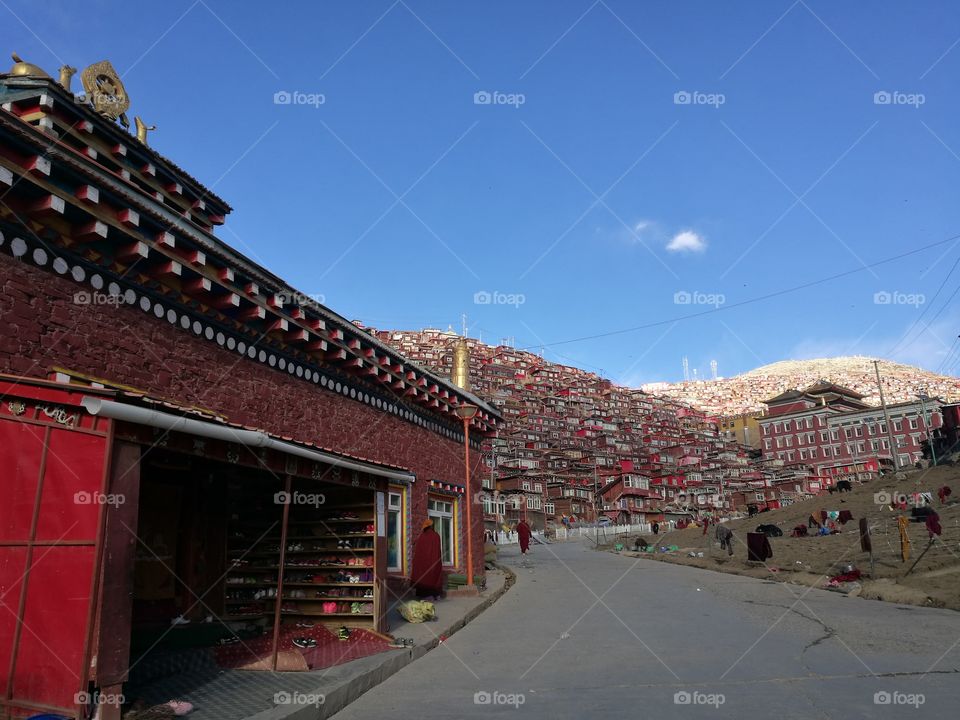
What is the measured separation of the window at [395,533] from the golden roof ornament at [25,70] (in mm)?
12351

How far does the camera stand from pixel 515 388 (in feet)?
469

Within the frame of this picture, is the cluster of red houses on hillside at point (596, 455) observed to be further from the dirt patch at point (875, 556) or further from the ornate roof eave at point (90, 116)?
the ornate roof eave at point (90, 116)

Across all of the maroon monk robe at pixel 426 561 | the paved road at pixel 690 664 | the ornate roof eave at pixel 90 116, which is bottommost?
the paved road at pixel 690 664

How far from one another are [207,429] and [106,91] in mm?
13973

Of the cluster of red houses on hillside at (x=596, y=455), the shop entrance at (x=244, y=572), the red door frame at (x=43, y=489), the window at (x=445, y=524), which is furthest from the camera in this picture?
the cluster of red houses on hillside at (x=596, y=455)

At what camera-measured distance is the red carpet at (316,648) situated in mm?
8789

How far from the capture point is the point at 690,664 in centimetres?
887

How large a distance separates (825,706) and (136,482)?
6857mm

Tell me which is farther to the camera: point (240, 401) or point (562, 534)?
point (562, 534)

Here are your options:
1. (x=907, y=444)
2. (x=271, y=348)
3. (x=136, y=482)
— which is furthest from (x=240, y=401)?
(x=907, y=444)

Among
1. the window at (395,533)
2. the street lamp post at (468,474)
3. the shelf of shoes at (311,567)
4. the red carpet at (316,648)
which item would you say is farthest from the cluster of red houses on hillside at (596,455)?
the red carpet at (316,648)

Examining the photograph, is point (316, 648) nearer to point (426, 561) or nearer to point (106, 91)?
point (426, 561)

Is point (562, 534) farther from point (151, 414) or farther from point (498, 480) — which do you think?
point (151, 414)

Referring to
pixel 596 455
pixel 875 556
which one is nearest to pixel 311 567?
pixel 875 556
